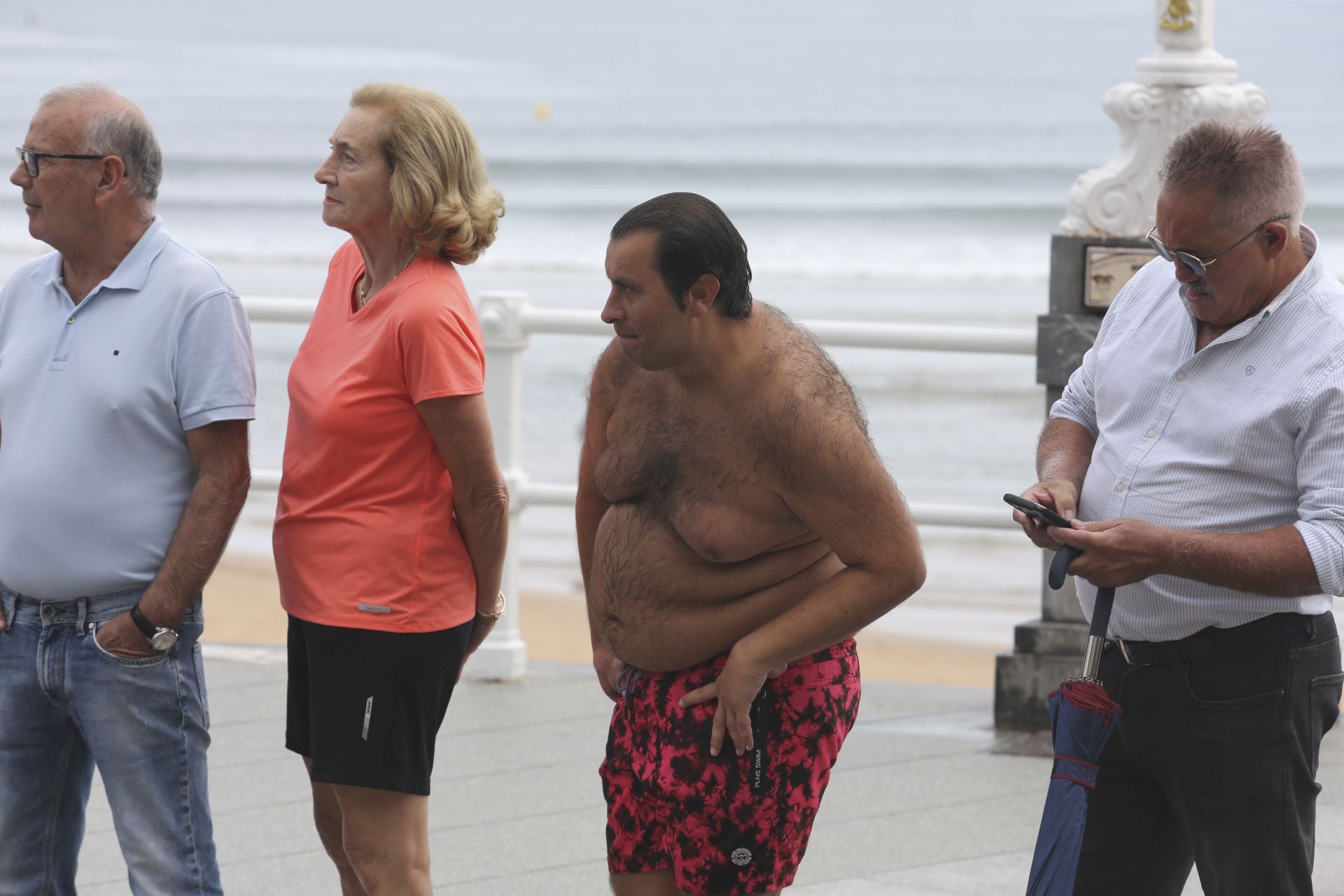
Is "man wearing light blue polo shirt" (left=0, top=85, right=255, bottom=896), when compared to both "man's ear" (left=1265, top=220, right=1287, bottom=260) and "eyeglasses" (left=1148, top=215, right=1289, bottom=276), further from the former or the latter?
"man's ear" (left=1265, top=220, right=1287, bottom=260)

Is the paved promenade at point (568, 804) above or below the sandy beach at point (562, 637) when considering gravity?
above

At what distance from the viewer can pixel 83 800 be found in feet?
11.5

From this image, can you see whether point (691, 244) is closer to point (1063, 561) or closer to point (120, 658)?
point (1063, 561)

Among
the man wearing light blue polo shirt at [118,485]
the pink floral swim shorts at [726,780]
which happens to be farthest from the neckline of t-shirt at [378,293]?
the pink floral swim shorts at [726,780]

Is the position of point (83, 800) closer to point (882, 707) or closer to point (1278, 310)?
point (1278, 310)

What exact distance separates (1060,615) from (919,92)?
184 ft

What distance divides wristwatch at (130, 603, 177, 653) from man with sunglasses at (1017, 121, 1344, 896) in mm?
1581

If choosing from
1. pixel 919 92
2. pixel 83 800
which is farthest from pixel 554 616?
pixel 919 92

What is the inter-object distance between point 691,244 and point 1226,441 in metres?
0.93

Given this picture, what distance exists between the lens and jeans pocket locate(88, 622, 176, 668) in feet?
10.7

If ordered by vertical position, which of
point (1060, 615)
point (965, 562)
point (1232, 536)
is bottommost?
point (965, 562)

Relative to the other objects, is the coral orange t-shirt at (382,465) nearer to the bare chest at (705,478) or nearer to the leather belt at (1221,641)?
the bare chest at (705,478)

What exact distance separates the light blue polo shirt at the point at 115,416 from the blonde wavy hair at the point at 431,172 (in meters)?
0.39

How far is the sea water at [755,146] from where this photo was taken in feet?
55.3
